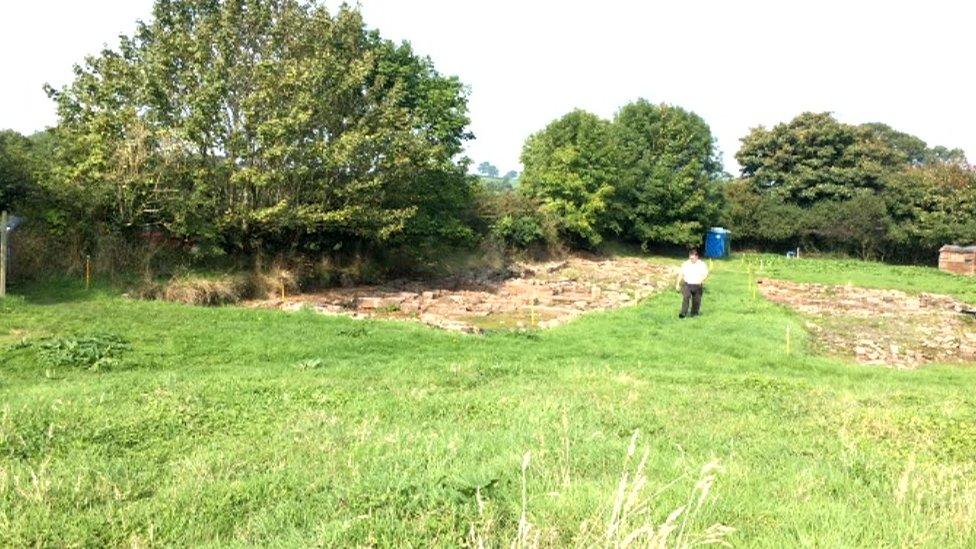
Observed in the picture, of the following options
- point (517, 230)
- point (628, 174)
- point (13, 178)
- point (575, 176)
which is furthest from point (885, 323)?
point (628, 174)

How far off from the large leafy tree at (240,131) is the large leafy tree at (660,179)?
23.0m

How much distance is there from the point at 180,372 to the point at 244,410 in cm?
325

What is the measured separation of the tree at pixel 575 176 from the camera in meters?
36.5

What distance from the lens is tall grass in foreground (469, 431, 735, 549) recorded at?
90.5 inches

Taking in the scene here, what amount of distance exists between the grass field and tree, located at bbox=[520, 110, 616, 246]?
83.1 ft

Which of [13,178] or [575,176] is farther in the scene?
[575,176]

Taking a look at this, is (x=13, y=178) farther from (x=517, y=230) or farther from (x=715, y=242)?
(x=715, y=242)

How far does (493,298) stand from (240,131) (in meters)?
8.91

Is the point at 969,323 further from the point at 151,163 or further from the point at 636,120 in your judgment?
the point at 636,120

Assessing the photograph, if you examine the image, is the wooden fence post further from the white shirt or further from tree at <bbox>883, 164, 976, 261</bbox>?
tree at <bbox>883, 164, 976, 261</bbox>

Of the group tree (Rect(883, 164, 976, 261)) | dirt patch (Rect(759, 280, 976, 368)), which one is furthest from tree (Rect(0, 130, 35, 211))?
tree (Rect(883, 164, 976, 261))

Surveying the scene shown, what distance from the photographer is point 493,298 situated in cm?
2088

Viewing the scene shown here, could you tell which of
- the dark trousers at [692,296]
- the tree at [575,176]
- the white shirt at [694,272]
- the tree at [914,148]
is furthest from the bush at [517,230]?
the tree at [914,148]

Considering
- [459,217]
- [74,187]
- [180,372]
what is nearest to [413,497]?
[180,372]
